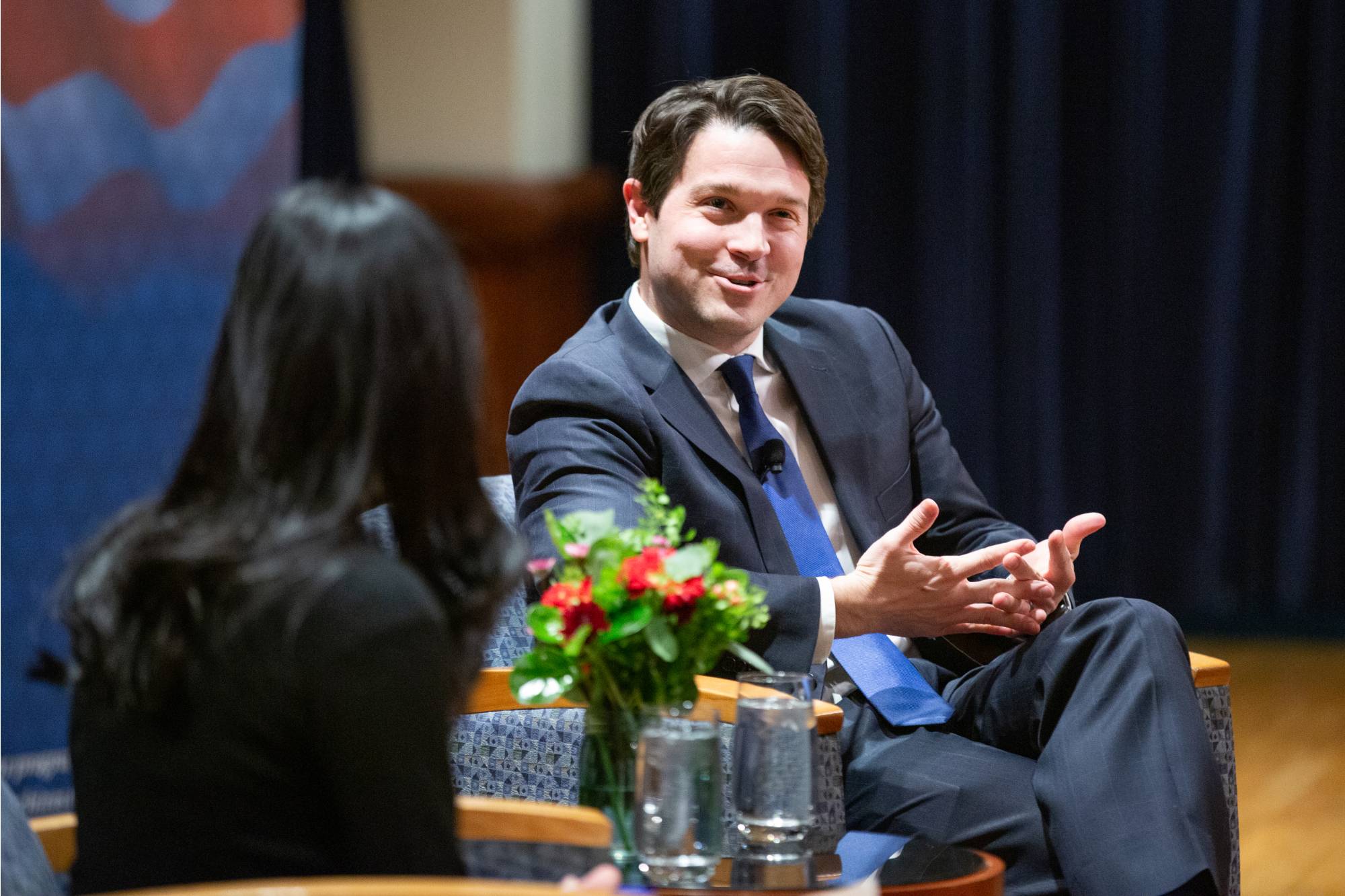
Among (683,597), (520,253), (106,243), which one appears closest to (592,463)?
(683,597)

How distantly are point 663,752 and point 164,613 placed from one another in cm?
50

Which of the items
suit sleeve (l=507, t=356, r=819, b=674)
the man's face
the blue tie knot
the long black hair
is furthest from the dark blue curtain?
the long black hair

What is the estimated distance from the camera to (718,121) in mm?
2227

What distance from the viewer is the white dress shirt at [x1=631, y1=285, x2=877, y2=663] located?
222 centimetres

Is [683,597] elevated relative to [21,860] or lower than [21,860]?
elevated

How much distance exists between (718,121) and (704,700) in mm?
893

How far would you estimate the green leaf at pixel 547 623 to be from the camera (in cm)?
147

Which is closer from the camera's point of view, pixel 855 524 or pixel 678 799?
pixel 678 799

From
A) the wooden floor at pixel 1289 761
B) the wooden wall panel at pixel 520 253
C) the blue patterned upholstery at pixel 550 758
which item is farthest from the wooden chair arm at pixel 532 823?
the wooden wall panel at pixel 520 253

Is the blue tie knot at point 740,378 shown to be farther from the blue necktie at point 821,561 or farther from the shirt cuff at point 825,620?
the shirt cuff at point 825,620

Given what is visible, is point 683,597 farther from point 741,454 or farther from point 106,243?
point 106,243

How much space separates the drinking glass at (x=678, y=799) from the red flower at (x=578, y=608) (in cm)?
11

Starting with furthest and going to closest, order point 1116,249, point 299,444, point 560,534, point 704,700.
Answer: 1. point 1116,249
2. point 704,700
3. point 560,534
4. point 299,444

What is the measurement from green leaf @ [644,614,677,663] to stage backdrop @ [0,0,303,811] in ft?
6.39
